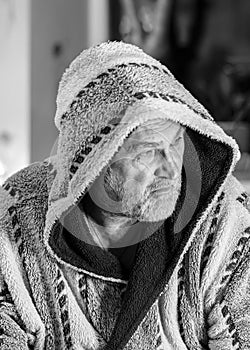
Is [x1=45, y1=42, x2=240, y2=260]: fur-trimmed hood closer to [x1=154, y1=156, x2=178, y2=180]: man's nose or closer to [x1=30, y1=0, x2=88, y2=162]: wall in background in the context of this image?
[x1=154, y1=156, x2=178, y2=180]: man's nose

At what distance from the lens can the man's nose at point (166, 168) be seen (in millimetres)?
1153

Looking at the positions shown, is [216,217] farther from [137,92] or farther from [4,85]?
[4,85]

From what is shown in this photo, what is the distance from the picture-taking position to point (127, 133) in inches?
42.9

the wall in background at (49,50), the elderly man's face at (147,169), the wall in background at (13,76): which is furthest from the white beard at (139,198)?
the wall in background at (49,50)

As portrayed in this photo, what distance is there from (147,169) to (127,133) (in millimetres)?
81

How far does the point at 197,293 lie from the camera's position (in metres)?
1.23

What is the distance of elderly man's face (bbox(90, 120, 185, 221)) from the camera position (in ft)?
3.73

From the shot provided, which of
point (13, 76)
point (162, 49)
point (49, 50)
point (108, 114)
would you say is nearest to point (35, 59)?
point (49, 50)

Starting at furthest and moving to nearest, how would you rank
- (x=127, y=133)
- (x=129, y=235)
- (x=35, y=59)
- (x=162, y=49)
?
(x=35, y=59), (x=162, y=49), (x=129, y=235), (x=127, y=133)

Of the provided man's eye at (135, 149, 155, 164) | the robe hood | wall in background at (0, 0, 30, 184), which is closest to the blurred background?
wall in background at (0, 0, 30, 184)

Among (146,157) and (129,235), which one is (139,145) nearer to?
(146,157)

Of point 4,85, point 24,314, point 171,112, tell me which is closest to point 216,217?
point 171,112

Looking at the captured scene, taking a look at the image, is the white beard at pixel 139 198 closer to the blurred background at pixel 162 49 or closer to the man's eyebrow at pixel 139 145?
the man's eyebrow at pixel 139 145

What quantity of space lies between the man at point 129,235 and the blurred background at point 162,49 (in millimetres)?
1526
